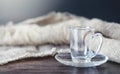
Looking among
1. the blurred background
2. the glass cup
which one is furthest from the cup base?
the blurred background

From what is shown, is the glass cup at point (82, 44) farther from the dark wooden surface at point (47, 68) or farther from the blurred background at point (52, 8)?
the blurred background at point (52, 8)

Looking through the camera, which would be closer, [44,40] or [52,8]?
[44,40]

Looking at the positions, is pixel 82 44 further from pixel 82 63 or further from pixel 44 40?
pixel 44 40

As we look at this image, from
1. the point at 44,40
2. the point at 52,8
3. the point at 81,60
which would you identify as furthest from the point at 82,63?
the point at 52,8

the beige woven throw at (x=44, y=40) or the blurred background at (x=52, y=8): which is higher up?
the blurred background at (x=52, y=8)

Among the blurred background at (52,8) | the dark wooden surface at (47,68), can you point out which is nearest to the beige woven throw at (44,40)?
the dark wooden surface at (47,68)

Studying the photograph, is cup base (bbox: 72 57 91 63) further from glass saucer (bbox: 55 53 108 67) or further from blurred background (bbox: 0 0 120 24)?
blurred background (bbox: 0 0 120 24)
